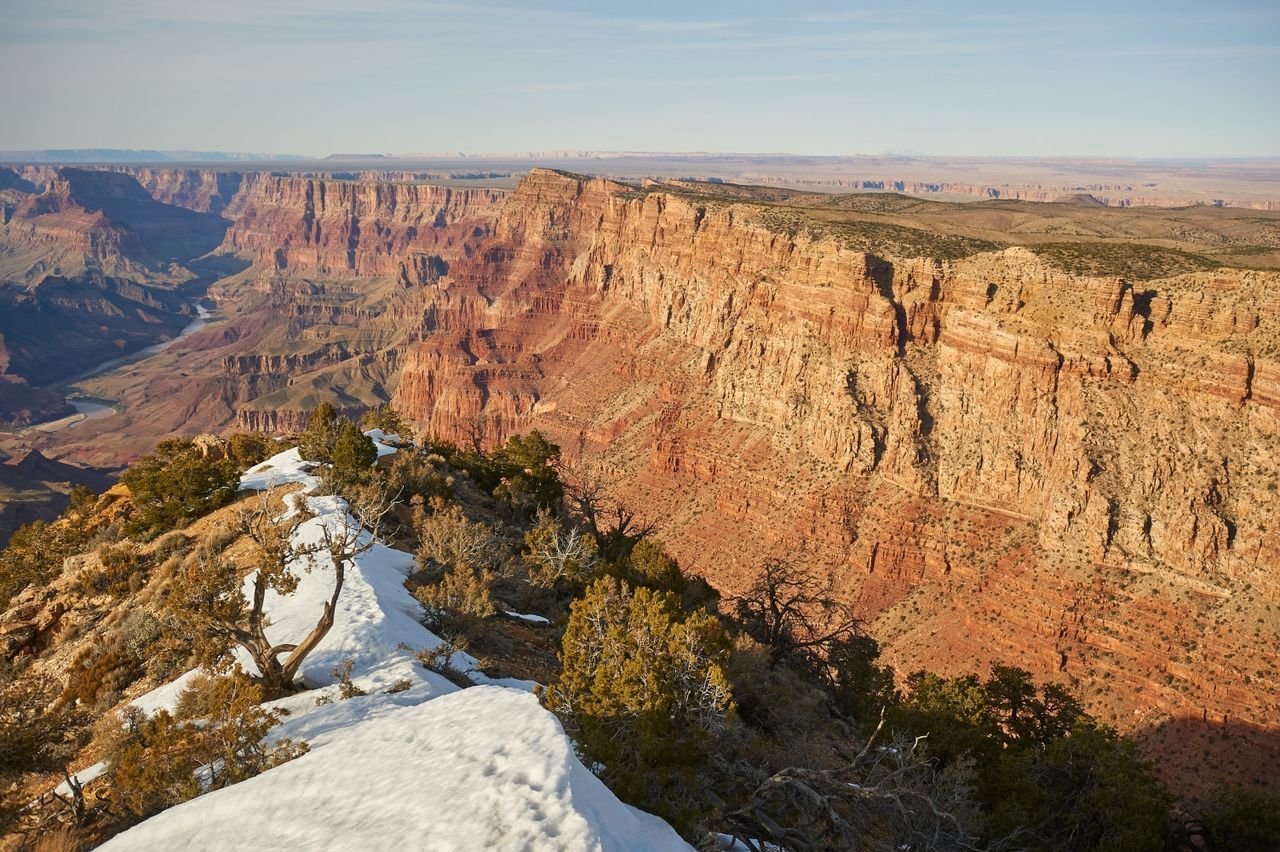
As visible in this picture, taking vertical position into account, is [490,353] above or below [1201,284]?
below

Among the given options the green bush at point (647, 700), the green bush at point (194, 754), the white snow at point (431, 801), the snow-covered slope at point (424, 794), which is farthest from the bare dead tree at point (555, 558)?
the white snow at point (431, 801)

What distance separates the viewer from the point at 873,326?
210 feet

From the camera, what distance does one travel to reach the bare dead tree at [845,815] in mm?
12711

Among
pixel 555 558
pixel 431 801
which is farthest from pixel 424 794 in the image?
pixel 555 558

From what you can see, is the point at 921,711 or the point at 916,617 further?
the point at 916,617

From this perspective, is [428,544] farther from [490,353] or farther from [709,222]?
[490,353]

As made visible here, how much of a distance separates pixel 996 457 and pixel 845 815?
43.4 meters

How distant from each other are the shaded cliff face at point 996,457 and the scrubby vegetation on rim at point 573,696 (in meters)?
14.8

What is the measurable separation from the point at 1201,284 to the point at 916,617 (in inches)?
1216

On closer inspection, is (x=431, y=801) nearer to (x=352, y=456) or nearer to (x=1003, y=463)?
(x=352, y=456)

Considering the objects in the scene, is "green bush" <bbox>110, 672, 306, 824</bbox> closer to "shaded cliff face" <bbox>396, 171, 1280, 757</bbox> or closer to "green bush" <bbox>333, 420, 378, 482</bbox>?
"green bush" <bbox>333, 420, 378, 482</bbox>

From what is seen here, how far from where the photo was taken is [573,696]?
601 inches

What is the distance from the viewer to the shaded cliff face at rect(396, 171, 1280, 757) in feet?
145

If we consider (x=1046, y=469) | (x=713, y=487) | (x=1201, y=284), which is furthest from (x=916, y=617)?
(x=1201, y=284)
